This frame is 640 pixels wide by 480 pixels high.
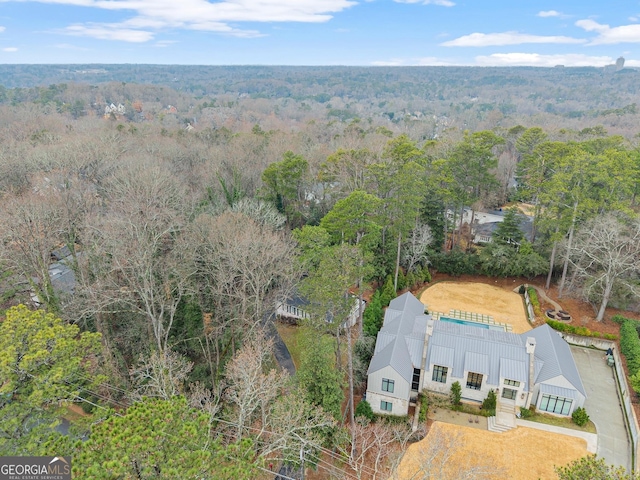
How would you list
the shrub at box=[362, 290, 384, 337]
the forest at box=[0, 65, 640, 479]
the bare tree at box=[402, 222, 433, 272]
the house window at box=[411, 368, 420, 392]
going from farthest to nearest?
the bare tree at box=[402, 222, 433, 272] → the shrub at box=[362, 290, 384, 337] → the house window at box=[411, 368, 420, 392] → the forest at box=[0, 65, 640, 479]

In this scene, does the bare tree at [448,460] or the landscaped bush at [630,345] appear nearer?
the bare tree at [448,460]

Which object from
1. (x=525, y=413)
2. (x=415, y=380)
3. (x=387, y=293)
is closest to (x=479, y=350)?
(x=525, y=413)

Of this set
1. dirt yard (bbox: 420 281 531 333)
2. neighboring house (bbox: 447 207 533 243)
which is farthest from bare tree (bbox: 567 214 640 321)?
neighboring house (bbox: 447 207 533 243)

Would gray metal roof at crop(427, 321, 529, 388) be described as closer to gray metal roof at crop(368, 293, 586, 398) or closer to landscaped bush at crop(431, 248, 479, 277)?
gray metal roof at crop(368, 293, 586, 398)

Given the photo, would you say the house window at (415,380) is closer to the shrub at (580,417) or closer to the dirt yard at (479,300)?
the shrub at (580,417)

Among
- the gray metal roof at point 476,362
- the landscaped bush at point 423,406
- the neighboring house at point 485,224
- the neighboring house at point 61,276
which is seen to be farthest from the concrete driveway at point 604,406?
the neighboring house at point 61,276

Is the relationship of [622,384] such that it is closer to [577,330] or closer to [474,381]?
[577,330]
